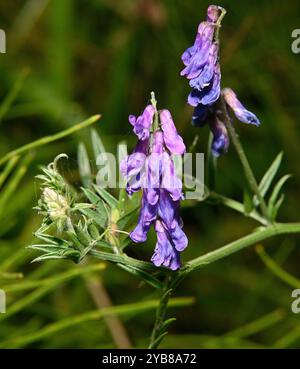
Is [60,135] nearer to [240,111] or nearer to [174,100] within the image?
[240,111]

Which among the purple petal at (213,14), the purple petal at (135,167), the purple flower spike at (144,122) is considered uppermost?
the purple petal at (213,14)

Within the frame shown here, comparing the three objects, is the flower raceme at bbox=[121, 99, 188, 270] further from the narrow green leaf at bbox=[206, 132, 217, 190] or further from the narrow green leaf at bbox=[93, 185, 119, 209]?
the narrow green leaf at bbox=[206, 132, 217, 190]

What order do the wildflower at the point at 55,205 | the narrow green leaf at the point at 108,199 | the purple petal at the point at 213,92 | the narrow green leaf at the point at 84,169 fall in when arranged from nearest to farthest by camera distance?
the wildflower at the point at 55,205 → the purple petal at the point at 213,92 → the narrow green leaf at the point at 108,199 → the narrow green leaf at the point at 84,169

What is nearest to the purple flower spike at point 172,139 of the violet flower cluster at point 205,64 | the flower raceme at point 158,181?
the flower raceme at point 158,181

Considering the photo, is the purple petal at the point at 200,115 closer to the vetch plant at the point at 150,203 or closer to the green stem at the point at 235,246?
the vetch plant at the point at 150,203

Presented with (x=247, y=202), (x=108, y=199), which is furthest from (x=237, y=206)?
(x=108, y=199)

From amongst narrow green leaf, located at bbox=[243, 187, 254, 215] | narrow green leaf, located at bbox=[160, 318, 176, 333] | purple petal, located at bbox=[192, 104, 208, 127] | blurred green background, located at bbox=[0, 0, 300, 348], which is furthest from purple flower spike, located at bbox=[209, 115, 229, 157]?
blurred green background, located at bbox=[0, 0, 300, 348]

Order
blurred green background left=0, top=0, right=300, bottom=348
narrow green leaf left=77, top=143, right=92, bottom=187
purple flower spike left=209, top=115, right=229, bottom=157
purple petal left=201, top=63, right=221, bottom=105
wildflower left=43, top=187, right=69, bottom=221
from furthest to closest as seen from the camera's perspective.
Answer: blurred green background left=0, top=0, right=300, bottom=348 < narrow green leaf left=77, top=143, right=92, bottom=187 < purple flower spike left=209, top=115, right=229, bottom=157 < purple petal left=201, top=63, right=221, bottom=105 < wildflower left=43, top=187, right=69, bottom=221
